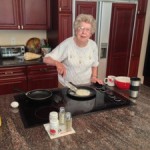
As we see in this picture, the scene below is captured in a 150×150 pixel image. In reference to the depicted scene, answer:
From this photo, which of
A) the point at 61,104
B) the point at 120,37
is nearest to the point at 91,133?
the point at 61,104

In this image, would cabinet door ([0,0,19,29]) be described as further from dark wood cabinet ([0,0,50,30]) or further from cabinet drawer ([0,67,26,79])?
cabinet drawer ([0,67,26,79])

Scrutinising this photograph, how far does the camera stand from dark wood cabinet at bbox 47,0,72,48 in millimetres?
2709

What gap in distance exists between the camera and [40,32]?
3.32m

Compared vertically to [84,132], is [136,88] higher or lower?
higher

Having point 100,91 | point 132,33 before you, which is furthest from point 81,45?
point 132,33

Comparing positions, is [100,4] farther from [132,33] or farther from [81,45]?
[81,45]

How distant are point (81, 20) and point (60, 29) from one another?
3.73 feet

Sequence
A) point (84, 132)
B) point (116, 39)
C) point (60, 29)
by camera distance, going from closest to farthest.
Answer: point (84, 132), point (60, 29), point (116, 39)

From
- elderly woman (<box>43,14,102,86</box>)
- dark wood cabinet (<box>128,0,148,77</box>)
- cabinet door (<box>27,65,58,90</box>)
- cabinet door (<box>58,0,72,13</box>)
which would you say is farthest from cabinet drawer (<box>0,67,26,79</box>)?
dark wood cabinet (<box>128,0,148,77</box>)

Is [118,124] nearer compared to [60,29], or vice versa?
[118,124]

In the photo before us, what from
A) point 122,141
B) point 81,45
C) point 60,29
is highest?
point 60,29

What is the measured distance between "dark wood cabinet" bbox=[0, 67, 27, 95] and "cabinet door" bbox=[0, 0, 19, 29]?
0.69 m

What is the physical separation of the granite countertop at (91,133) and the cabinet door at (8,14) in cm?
182

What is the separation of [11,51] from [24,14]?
0.62 metres
